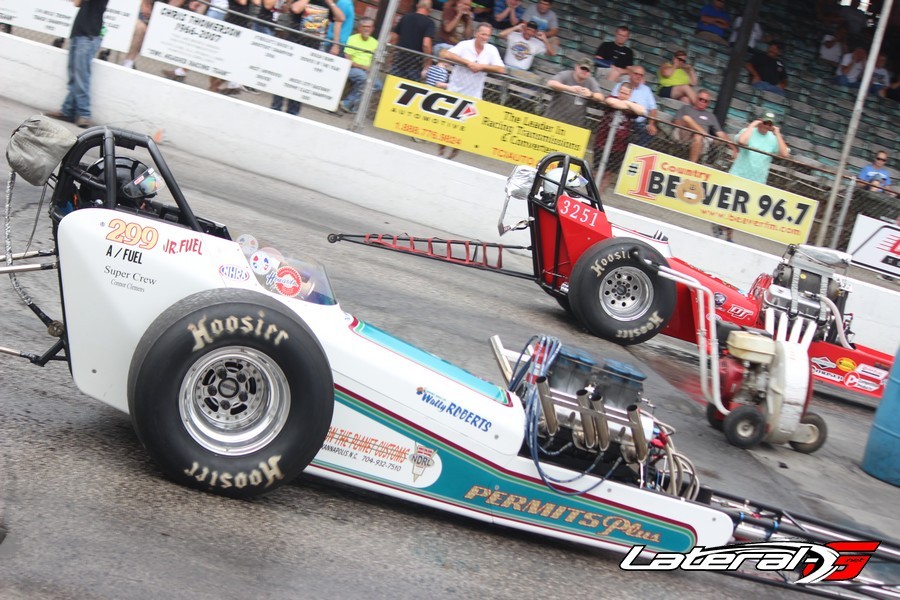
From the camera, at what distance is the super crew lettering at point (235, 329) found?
383 centimetres

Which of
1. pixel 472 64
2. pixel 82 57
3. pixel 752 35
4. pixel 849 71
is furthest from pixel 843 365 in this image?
pixel 849 71

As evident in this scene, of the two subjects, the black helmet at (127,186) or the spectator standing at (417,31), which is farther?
the spectator standing at (417,31)

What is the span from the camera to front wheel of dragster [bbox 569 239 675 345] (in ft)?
28.0

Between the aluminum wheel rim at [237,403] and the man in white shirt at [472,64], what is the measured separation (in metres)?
8.39

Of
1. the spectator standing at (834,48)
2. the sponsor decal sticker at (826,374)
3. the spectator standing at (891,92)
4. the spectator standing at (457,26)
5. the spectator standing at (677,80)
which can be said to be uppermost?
the spectator standing at (834,48)

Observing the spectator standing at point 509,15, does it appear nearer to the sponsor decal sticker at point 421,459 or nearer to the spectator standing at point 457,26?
the spectator standing at point 457,26

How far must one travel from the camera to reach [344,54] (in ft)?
39.8

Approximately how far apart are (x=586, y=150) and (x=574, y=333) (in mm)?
3564

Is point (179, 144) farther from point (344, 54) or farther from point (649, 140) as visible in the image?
point (649, 140)

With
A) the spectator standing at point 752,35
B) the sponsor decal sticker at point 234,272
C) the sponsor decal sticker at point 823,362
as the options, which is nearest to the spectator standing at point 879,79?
the spectator standing at point 752,35

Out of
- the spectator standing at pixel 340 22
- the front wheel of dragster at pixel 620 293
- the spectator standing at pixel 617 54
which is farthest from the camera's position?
the spectator standing at pixel 617 54

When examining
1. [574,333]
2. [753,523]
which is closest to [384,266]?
[574,333]

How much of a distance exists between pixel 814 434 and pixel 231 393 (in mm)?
5020

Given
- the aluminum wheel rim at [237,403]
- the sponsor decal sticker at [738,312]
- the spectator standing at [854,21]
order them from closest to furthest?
1. the aluminum wheel rim at [237,403]
2. the sponsor decal sticker at [738,312]
3. the spectator standing at [854,21]
